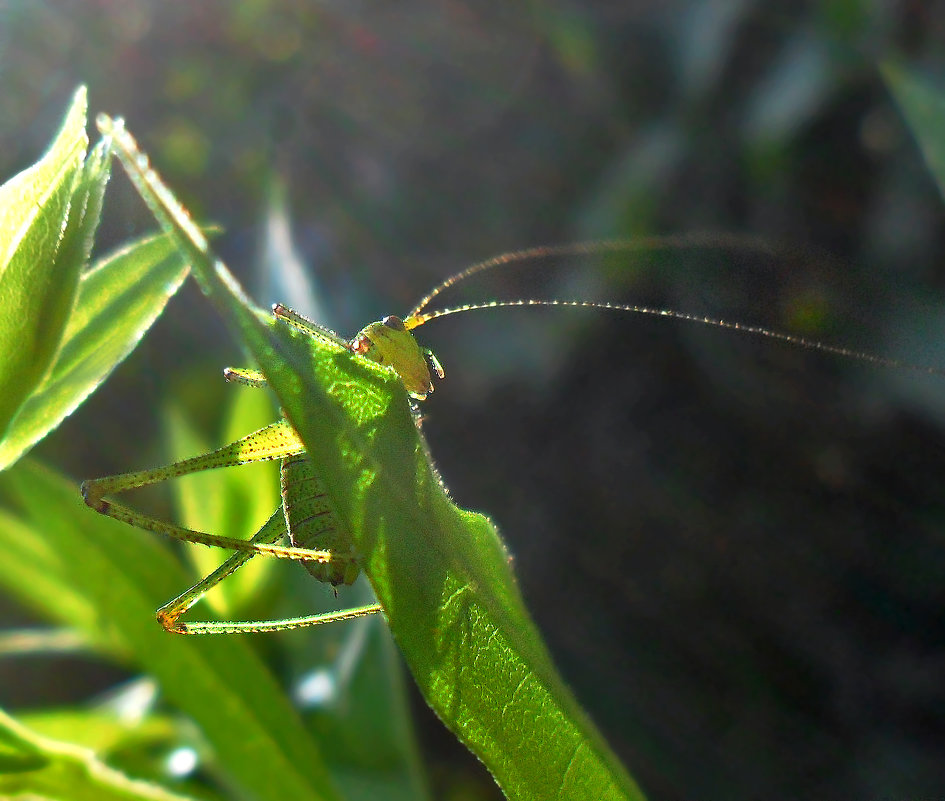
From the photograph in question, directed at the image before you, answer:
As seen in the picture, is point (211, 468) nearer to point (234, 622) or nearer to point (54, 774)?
point (234, 622)

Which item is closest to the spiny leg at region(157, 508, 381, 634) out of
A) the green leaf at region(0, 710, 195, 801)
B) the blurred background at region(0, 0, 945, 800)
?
the green leaf at region(0, 710, 195, 801)

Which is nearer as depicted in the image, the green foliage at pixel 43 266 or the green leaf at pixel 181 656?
the green foliage at pixel 43 266

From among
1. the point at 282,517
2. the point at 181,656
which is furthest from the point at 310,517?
the point at 181,656

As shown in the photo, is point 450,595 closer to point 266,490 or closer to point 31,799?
point 31,799

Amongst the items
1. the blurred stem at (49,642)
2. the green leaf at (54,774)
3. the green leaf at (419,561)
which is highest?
the blurred stem at (49,642)

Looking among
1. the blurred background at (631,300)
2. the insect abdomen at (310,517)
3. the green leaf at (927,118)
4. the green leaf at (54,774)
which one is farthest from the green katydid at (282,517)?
the blurred background at (631,300)

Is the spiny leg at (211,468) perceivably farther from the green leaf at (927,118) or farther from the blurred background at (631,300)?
the green leaf at (927,118)

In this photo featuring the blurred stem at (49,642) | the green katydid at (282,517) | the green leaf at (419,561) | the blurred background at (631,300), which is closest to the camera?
the green leaf at (419,561)
